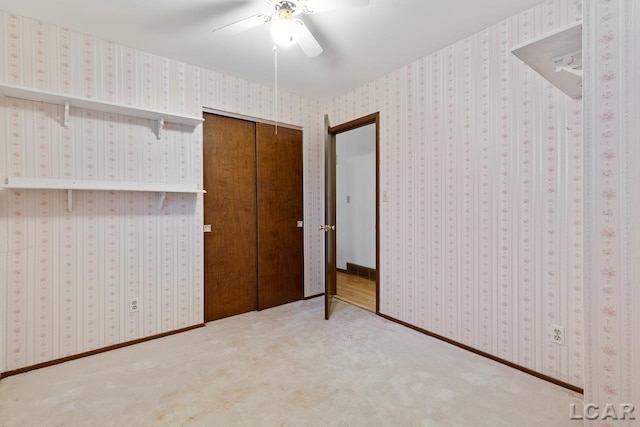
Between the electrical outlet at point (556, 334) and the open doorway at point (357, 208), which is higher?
the open doorway at point (357, 208)

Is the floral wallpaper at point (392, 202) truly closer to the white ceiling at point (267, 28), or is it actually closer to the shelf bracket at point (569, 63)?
the white ceiling at point (267, 28)

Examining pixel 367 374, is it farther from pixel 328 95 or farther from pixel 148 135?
pixel 328 95

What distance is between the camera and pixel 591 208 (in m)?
0.86

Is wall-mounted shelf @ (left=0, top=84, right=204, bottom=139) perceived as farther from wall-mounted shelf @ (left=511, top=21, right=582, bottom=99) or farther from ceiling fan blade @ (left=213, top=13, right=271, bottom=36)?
A: wall-mounted shelf @ (left=511, top=21, right=582, bottom=99)

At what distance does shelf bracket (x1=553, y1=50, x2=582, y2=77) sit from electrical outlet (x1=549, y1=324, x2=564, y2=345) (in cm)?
156

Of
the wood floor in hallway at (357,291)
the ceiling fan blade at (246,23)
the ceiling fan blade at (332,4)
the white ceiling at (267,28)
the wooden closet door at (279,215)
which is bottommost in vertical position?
the wood floor in hallway at (357,291)

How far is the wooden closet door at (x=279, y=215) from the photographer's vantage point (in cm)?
333

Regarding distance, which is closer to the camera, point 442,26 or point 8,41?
point 8,41

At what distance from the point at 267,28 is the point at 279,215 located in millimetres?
1935

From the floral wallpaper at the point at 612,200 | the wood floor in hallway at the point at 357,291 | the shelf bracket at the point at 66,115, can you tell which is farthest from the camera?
the wood floor in hallway at the point at 357,291

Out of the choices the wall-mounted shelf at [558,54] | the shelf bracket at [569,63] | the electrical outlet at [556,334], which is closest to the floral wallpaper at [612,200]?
the wall-mounted shelf at [558,54]

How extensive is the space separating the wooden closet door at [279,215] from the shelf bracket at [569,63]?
8.62 feet

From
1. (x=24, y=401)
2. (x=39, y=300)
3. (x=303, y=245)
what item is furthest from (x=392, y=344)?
(x=39, y=300)

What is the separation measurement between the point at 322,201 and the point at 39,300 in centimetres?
284
